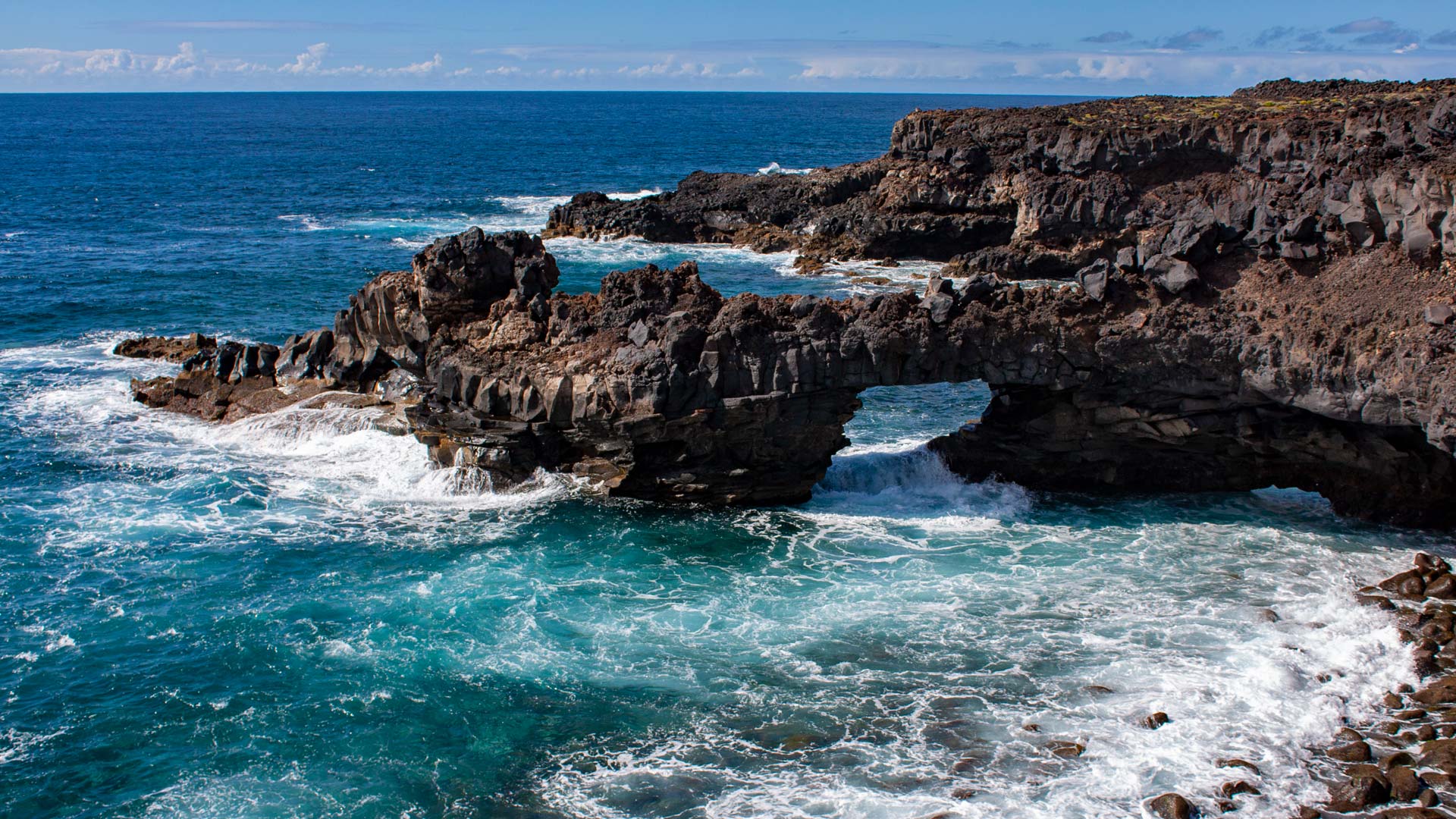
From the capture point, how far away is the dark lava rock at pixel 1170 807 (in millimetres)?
18609

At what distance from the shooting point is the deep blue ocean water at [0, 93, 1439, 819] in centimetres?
2023

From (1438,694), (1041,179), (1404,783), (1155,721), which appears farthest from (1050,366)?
(1041,179)

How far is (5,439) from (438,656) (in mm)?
24043

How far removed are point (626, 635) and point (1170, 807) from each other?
12.2 meters

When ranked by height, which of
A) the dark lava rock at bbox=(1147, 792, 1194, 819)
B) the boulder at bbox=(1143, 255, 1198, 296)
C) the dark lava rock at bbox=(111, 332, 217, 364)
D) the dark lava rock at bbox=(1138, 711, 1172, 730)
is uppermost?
the boulder at bbox=(1143, 255, 1198, 296)

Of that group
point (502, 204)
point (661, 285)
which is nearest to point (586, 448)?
point (661, 285)

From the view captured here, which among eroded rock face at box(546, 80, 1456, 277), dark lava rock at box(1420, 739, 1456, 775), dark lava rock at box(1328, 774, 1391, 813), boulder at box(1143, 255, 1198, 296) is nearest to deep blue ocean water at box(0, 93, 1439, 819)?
dark lava rock at box(1328, 774, 1391, 813)

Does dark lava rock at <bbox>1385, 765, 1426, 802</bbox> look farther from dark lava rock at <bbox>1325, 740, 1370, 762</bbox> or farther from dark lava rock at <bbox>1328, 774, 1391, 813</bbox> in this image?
dark lava rock at <bbox>1325, 740, 1370, 762</bbox>

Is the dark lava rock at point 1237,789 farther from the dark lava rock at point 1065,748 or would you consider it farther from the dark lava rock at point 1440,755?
the dark lava rock at point 1440,755

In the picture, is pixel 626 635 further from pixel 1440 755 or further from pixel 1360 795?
pixel 1440 755

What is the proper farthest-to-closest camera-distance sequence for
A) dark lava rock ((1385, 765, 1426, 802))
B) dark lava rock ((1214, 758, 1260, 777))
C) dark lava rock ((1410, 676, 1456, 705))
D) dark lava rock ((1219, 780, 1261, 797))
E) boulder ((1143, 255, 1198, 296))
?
boulder ((1143, 255, 1198, 296)) < dark lava rock ((1410, 676, 1456, 705)) < dark lava rock ((1214, 758, 1260, 777)) < dark lava rock ((1219, 780, 1261, 797)) < dark lava rock ((1385, 765, 1426, 802))

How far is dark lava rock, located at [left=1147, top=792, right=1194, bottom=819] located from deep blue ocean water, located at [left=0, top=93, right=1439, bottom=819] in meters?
0.50

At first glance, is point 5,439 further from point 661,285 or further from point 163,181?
point 163,181

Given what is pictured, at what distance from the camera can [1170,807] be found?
61.4 ft
